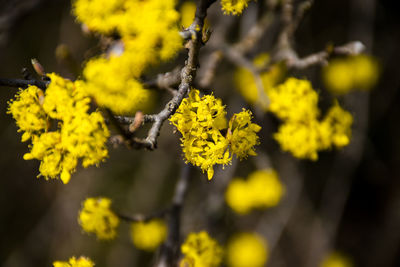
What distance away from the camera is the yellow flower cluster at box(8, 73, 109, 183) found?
92 cm

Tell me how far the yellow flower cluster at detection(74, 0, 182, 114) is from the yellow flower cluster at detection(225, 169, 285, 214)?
1.25m

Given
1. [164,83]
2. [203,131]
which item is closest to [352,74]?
[164,83]

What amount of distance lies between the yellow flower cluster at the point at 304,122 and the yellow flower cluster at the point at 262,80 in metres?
0.13

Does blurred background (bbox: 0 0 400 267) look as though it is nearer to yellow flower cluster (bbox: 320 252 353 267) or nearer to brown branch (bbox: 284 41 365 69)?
yellow flower cluster (bbox: 320 252 353 267)

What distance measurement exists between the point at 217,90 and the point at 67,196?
1.69 meters

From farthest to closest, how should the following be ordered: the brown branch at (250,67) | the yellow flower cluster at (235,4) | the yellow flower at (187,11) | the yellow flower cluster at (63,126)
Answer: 1. the yellow flower at (187,11)
2. the brown branch at (250,67)
3. the yellow flower cluster at (235,4)
4. the yellow flower cluster at (63,126)

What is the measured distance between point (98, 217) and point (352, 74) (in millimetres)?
2185

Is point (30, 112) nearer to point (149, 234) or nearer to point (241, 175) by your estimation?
point (149, 234)

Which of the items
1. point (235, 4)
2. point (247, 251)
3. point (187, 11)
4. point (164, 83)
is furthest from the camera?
point (247, 251)

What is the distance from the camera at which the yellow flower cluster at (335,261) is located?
2.86 metres

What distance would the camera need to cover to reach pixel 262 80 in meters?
1.96

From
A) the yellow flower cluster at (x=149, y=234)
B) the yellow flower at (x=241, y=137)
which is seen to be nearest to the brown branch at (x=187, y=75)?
the yellow flower at (x=241, y=137)

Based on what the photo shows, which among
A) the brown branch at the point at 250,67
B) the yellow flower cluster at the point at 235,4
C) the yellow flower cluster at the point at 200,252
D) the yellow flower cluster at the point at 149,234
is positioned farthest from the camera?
the yellow flower cluster at the point at 149,234

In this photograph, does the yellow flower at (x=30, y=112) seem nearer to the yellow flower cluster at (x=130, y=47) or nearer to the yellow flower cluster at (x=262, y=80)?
the yellow flower cluster at (x=130, y=47)
